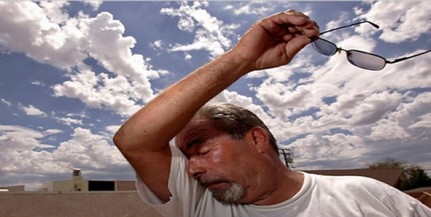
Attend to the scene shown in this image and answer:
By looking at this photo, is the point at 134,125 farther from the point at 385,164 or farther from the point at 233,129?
the point at 385,164

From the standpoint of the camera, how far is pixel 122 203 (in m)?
Result: 11.8

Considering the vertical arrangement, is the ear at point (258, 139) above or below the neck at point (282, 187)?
above

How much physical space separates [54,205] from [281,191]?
1083cm

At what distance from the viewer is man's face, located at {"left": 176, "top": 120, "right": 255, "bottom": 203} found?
1.59 meters

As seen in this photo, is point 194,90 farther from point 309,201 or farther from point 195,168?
point 309,201

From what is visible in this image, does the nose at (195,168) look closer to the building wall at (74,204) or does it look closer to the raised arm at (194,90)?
the raised arm at (194,90)

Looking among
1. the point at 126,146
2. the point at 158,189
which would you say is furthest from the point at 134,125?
the point at 158,189

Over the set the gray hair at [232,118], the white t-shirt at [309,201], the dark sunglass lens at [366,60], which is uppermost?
the dark sunglass lens at [366,60]

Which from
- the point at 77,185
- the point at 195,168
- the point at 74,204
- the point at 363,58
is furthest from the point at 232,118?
→ the point at 77,185

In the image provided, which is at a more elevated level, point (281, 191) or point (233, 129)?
point (233, 129)

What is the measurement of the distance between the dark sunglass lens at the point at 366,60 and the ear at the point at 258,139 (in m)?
0.48

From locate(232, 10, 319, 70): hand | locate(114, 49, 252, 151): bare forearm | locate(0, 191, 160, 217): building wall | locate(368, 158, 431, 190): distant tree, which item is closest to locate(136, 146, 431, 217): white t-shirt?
locate(114, 49, 252, 151): bare forearm

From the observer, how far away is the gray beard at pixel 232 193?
5.25 ft

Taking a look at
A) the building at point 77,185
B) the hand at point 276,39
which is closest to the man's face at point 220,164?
the hand at point 276,39
